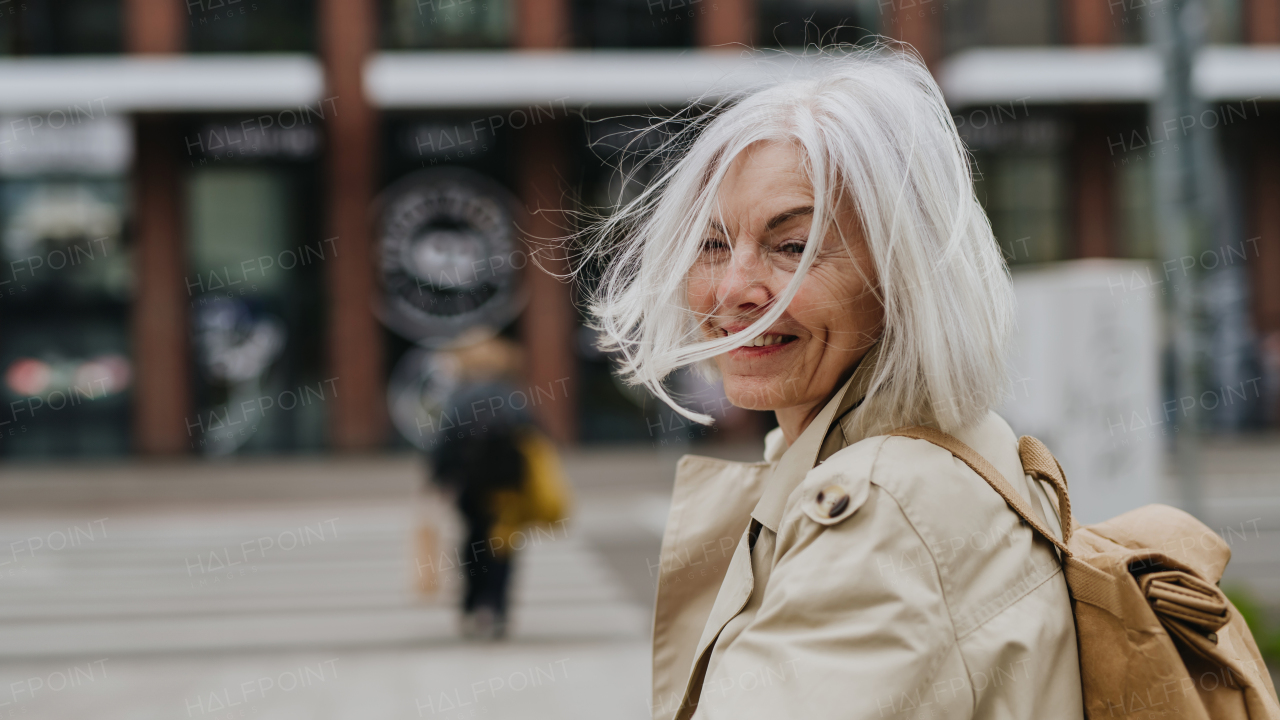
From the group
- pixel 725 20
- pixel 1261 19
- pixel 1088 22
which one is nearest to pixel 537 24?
pixel 725 20

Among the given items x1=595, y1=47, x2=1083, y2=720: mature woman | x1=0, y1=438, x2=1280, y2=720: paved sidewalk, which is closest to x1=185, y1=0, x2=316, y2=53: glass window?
x1=0, y1=438, x2=1280, y2=720: paved sidewalk

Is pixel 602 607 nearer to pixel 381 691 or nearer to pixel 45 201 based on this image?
pixel 381 691

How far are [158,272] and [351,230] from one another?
327 centimetres

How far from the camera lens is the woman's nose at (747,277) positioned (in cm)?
136

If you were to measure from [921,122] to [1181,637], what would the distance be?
62cm

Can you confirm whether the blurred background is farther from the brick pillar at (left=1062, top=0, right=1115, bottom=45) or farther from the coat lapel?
the coat lapel

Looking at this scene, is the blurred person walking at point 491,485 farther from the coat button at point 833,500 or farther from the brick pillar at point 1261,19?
the brick pillar at point 1261,19

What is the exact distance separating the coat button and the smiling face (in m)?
0.24

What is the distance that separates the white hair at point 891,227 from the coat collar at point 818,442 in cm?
4

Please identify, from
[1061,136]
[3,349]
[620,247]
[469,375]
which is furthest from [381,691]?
[1061,136]

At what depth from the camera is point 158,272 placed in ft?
65.4

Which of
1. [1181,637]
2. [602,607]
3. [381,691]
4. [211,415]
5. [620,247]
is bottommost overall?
[211,415]

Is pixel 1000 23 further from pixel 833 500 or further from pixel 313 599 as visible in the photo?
pixel 833 500

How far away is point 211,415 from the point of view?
20.2 m
